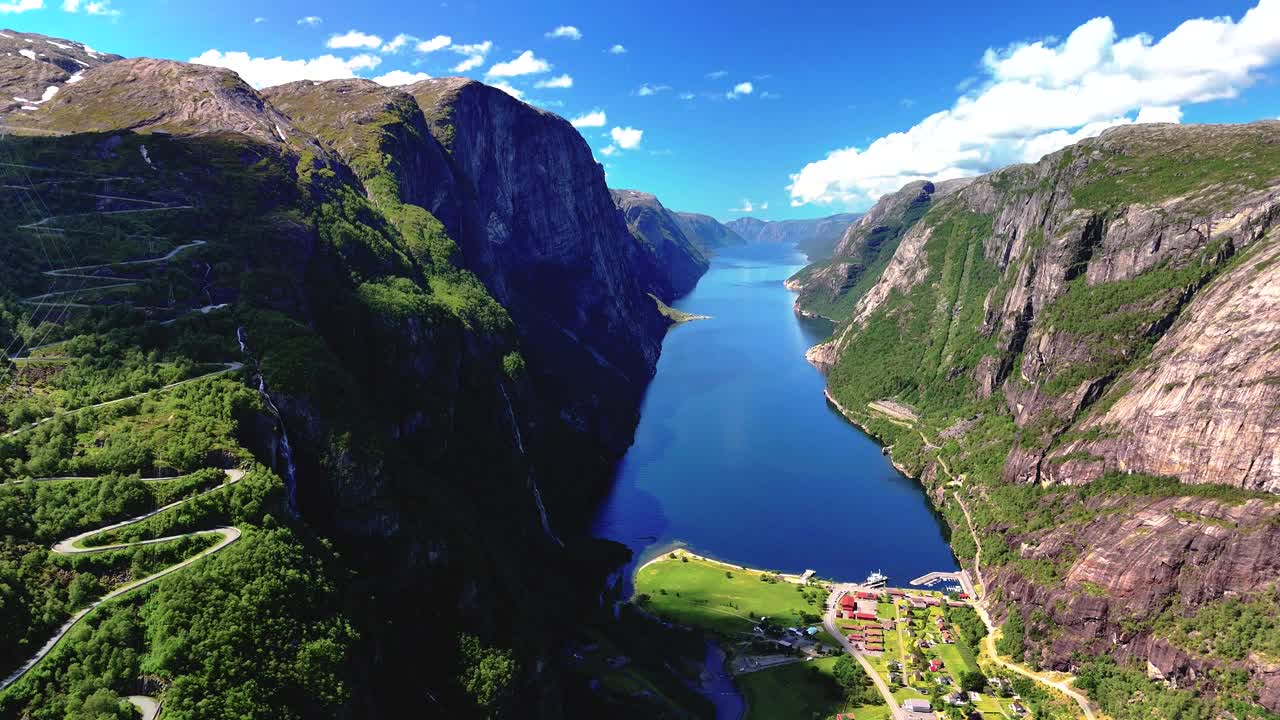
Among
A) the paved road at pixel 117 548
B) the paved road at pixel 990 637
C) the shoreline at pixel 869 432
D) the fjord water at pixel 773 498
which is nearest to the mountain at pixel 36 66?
the paved road at pixel 117 548

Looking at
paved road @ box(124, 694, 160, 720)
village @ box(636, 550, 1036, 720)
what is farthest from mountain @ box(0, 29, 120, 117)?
village @ box(636, 550, 1036, 720)

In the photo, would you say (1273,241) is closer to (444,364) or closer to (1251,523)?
(1251,523)

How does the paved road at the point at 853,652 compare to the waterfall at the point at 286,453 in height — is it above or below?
below

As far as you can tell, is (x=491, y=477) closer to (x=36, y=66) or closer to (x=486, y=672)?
(x=486, y=672)

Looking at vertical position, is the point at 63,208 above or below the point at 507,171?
below

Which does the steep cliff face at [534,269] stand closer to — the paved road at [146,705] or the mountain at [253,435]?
the mountain at [253,435]

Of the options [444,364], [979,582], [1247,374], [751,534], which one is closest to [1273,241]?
[1247,374]

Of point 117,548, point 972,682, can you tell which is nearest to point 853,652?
point 972,682
